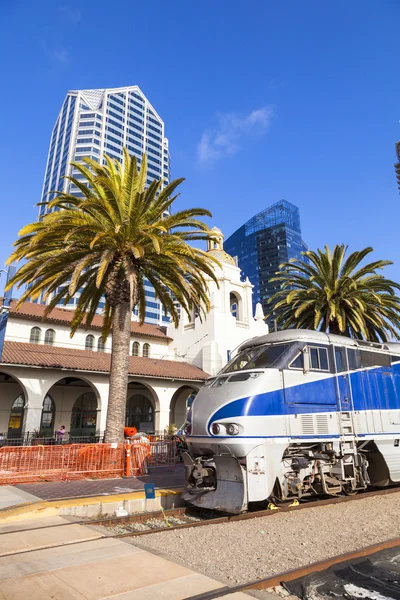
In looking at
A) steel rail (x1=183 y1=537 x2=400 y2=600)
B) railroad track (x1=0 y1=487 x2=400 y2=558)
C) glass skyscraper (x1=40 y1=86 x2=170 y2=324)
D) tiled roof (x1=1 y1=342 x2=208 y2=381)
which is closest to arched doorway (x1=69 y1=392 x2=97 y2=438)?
tiled roof (x1=1 y1=342 x2=208 y2=381)

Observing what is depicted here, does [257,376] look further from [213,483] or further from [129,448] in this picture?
[129,448]

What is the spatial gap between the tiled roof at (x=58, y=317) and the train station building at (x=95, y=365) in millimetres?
77

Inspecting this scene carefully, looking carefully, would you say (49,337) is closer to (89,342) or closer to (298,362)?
(89,342)

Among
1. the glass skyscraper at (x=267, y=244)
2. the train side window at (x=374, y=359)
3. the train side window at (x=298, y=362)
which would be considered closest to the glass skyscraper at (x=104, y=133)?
the glass skyscraper at (x=267, y=244)

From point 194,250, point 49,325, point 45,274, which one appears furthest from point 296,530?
point 49,325

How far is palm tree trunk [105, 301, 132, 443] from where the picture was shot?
15.3 meters

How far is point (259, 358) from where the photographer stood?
9375mm

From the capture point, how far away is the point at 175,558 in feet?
18.2

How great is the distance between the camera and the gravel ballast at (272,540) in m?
5.43

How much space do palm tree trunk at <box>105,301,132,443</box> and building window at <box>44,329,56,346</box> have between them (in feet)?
42.5

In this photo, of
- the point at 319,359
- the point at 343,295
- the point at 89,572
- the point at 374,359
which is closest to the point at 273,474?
the point at 319,359

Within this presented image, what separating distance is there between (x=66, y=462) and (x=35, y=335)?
15.0 metres

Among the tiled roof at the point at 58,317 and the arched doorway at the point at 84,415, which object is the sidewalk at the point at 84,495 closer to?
the tiled roof at the point at 58,317

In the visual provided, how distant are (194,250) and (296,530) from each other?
11.7m
